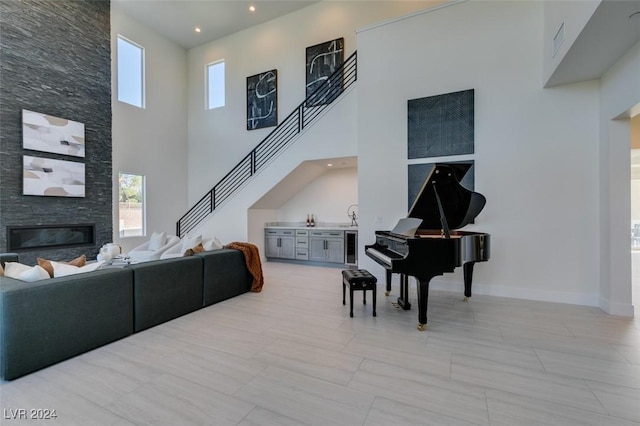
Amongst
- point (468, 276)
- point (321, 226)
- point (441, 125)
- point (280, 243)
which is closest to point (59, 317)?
point (468, 276)

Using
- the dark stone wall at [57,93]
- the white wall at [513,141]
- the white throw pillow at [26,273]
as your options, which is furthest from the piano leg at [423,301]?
the dark stone wall at [57,93]

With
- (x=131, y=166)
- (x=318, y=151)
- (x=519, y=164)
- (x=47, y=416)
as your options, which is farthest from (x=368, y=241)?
(x=131, y=166)

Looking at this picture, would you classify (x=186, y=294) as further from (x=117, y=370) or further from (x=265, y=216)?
(x=265, y=216)

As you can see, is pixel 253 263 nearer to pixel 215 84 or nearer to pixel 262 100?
pixel 262 100

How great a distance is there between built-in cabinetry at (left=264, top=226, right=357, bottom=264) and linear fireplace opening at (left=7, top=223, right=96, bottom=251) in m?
3.99

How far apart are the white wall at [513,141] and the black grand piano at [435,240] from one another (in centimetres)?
97

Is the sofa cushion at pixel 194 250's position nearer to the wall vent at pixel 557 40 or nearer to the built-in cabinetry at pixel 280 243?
the built-in cabinetry at pixel 280 243

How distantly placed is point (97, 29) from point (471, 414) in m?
9.55

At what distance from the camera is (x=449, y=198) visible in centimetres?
350

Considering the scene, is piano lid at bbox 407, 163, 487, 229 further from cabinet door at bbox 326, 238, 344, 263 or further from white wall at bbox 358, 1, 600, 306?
cabinet door at bbox 326, 238, 344, 263

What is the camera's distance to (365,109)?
5.39m

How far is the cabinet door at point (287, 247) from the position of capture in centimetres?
731

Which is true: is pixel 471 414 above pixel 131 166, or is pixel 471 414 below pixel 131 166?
below

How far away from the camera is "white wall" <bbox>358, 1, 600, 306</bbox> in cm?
405
